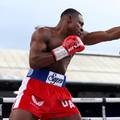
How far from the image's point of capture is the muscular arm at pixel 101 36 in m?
4.66

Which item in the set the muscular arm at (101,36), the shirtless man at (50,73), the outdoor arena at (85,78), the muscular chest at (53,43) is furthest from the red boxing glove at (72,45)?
the outdoor arena at (85,78)

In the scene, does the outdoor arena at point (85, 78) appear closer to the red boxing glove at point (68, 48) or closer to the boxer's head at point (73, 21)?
Answer: the boxer's head at point (73, 21)

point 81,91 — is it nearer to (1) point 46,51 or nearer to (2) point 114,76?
(2) point 114,76

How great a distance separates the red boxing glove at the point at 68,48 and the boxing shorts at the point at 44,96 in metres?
0.26

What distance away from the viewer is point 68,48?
4.20 m

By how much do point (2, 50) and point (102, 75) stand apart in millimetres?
2931

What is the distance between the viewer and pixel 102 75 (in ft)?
41.5

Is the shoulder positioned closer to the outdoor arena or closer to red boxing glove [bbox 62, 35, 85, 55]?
red boxing glove [bbox 62, 35, 85, 55]

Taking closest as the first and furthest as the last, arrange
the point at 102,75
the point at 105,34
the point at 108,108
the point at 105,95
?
the point at 105,34, the point at 108,108, the point at 105,95, the point at 102,75

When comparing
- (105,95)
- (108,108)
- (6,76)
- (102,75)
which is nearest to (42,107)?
(108,108)

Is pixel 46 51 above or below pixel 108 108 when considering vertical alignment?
above

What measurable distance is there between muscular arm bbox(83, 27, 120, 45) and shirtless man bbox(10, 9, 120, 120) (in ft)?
0.88

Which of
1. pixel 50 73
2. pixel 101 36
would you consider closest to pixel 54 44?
pixel 50 73

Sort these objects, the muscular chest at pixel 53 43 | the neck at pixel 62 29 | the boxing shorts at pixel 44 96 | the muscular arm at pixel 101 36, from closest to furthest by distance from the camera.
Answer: the boxing shorts at pixel 44 96
the muscular chest at pixel 53 43
the neck at pixel 62 29
the muscular arm at pixel 101 36
